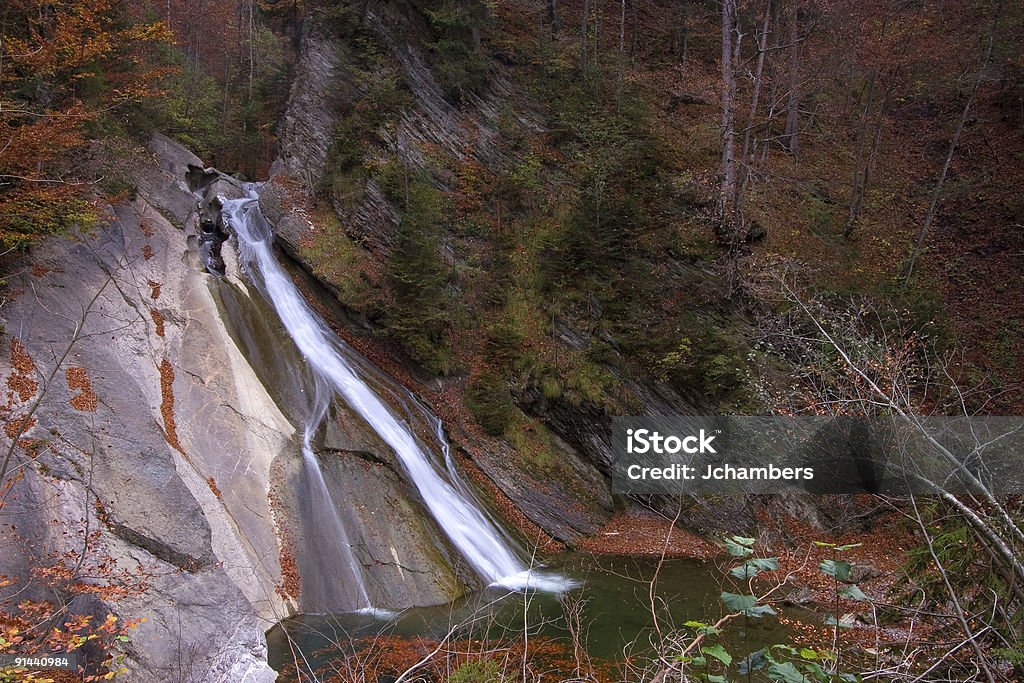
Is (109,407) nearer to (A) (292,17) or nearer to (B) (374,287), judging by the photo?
(B) (374,287)

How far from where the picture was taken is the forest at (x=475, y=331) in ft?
24.7

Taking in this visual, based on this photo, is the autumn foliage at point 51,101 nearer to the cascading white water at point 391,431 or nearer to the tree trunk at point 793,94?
the cascading white water at point 391,431

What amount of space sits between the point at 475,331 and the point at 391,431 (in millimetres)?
4010

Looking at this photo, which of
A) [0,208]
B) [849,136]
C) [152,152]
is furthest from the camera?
[849,136]

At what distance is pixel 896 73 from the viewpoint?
1823 cm

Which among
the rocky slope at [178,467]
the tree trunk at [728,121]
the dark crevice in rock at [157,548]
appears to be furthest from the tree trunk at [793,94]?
the dark crevice in rock at [157,548]

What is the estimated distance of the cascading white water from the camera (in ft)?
38.6

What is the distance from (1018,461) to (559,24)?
928 inches

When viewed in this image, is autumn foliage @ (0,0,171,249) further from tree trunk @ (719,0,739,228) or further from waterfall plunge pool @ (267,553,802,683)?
tree trunk @ (719,0,739,228)

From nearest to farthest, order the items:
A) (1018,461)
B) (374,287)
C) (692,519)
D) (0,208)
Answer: (1018,461), (0,208), (692,519), (374,287)

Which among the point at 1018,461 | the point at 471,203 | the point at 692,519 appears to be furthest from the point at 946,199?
the point at 1018,461

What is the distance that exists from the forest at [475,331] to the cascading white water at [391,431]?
0.10 metres

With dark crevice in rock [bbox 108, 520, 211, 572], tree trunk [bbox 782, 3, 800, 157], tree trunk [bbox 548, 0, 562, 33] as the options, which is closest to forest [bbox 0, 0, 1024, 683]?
dark crevice in rock [bbox 108, 520, 211, 572]

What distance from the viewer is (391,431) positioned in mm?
13094
